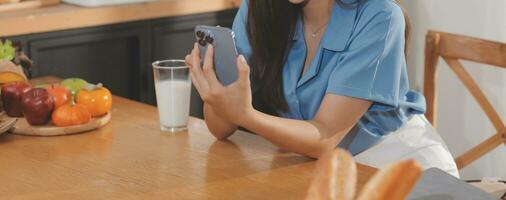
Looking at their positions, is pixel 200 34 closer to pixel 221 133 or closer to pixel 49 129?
pixel 221 133

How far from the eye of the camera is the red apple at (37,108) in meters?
2.10

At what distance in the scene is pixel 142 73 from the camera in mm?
3496

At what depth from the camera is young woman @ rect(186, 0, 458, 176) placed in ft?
6.29

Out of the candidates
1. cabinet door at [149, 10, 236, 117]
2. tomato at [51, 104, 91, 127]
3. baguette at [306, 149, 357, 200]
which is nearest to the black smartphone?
tomato at [51, 104, 91, 127]

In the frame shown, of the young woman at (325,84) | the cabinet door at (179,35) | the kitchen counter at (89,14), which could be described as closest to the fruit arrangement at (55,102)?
the young woman at (325,84)

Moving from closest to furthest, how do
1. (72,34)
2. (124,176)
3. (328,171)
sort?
(328,171)
(124,176)
(72,34)

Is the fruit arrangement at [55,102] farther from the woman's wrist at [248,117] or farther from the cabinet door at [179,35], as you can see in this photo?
the cabinet door at [179,35]

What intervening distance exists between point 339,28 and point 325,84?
128mm

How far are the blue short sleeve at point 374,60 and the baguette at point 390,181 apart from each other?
1.11 metres

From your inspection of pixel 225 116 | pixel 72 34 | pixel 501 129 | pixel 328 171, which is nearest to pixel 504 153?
pixel 501 129

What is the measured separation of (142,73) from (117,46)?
0.47ft

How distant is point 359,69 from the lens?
79.1 inches

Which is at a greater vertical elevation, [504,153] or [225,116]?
[225,116]

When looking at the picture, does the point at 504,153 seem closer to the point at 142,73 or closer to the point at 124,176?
the point at 142,73
